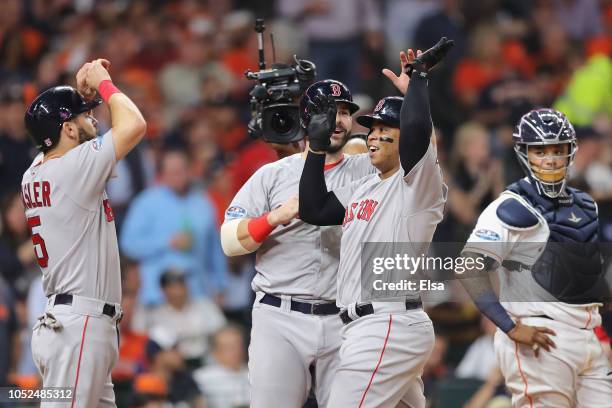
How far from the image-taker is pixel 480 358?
925 cm

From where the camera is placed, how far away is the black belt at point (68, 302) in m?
6.10

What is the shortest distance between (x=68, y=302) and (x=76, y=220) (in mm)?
408

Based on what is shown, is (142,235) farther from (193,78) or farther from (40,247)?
(40,247)

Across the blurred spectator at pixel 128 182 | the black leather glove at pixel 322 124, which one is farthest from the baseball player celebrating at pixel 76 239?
the blurred spectator at pixel 128 182

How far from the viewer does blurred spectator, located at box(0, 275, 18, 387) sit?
30.3 ft

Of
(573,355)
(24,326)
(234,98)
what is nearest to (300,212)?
(573,355)

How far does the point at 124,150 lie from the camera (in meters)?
6.09

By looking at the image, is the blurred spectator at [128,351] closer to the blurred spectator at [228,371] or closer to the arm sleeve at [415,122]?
the blurred spectator at [228,371]

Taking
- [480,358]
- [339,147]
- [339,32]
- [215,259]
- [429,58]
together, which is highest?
[429,58]

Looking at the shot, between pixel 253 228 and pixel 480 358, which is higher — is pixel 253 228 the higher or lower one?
the higher one

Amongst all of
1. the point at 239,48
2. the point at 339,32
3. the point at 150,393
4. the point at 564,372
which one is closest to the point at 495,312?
the point at 564,372

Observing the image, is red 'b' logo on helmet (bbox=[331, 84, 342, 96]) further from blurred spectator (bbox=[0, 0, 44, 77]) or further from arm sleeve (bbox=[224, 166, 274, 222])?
blurred spectator (bbox=[0, 0, 44, 77])

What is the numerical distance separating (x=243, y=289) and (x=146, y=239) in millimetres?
952

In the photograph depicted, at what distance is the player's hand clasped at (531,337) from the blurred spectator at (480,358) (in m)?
2.97
